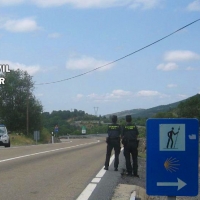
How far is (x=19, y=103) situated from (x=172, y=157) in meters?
75.1

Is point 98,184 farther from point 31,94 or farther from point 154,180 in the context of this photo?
point 31,94

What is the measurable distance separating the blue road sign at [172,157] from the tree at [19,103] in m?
71.5

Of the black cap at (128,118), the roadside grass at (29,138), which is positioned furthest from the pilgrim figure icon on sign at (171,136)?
the roadside grass at (29,138)

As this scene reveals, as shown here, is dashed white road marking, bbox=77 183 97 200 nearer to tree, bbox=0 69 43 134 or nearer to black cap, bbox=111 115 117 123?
black cap, bbox=111 115 117 123

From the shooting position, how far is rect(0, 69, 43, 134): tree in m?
76.6

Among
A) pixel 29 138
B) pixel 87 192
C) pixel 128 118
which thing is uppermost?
pixel 128 118

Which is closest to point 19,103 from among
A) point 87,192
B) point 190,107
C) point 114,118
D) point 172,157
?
point 190,107

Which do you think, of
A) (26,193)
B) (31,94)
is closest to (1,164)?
(26,193)

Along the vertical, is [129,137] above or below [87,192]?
above

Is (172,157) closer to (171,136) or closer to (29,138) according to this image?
(171,136)

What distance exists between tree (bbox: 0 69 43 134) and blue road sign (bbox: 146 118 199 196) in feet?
235

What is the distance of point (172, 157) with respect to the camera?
4469 mm

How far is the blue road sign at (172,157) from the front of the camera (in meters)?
4.43

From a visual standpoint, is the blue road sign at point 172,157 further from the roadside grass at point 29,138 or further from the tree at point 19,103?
the tree at point 19,103
